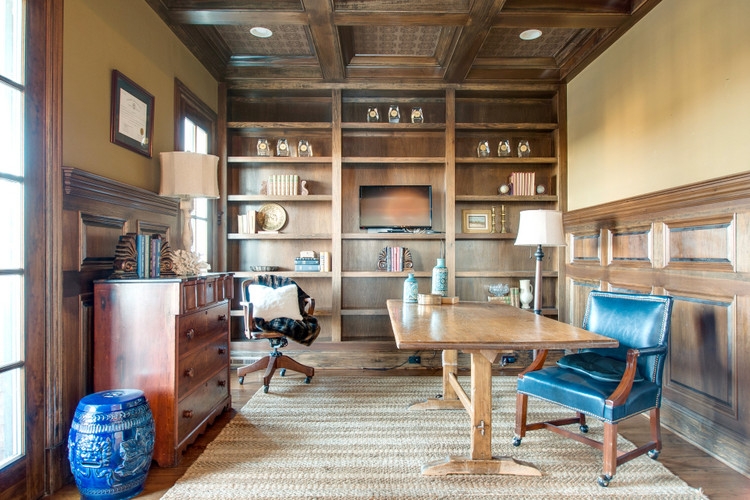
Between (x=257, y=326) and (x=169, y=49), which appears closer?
(x=169, y=49)

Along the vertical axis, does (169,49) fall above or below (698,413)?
above

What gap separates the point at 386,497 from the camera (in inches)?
70.6

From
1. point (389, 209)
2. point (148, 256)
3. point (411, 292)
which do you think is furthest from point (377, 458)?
point (389, 209)

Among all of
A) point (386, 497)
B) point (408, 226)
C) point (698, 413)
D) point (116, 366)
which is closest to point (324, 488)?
point (386, 497)

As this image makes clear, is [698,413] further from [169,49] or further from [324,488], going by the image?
[169,49]

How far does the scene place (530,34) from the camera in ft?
11.1

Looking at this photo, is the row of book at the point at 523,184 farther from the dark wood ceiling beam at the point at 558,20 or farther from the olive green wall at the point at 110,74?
the olive green wall at the point at 110,74

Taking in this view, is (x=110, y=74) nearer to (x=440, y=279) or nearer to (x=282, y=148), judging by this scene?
(x=282, y=148)

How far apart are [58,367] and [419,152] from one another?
11.6 ft

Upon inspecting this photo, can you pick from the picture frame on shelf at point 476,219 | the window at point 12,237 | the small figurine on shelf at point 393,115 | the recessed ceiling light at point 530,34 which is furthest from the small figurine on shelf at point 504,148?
the window at point 12,237

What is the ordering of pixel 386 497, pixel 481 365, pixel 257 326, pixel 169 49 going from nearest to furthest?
pixel 386 497 → pixel 481 365 → pixel 169 49 → pixel 257 326

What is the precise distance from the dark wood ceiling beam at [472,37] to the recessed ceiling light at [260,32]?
61.7 inches

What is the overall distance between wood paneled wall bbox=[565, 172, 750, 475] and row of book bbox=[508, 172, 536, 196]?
1136 mm

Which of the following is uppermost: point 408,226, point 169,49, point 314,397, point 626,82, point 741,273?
point 169,49
